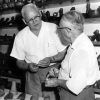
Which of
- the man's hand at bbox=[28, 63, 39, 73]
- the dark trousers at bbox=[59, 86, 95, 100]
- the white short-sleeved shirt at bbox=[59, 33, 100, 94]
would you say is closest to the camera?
the white short-sleeved shirt at bbox=[59, 33, 100, 94]

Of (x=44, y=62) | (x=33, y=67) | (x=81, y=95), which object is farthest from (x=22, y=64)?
(x=81, y=95)

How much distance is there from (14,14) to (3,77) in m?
1.39

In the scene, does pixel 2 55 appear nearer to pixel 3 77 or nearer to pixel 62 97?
pixel 3 77

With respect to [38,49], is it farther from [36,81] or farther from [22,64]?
[36,81]

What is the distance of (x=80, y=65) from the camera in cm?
170

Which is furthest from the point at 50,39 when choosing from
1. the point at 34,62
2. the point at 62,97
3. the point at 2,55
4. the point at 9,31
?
the point at 9,31

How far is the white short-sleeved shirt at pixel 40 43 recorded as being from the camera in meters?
2.77

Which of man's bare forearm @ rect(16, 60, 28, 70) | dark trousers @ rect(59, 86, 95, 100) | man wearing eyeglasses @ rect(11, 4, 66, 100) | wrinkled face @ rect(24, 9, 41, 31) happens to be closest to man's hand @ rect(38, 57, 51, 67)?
man wearing eyeglasses @ rect(11, 4, 66, 100)

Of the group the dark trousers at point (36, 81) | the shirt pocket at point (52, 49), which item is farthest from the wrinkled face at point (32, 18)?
the dark trousers at point (36, 81)

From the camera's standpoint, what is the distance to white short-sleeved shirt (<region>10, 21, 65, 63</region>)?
277cm

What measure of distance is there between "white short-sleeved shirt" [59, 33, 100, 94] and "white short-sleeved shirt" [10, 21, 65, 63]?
90 centimetres

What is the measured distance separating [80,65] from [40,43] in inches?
46.5

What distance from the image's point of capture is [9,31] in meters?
4.75

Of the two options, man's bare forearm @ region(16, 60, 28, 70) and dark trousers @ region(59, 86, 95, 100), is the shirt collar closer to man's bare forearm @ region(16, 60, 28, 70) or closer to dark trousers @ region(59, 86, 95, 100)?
dark trousers @ region(59, 86, 95, 100)
